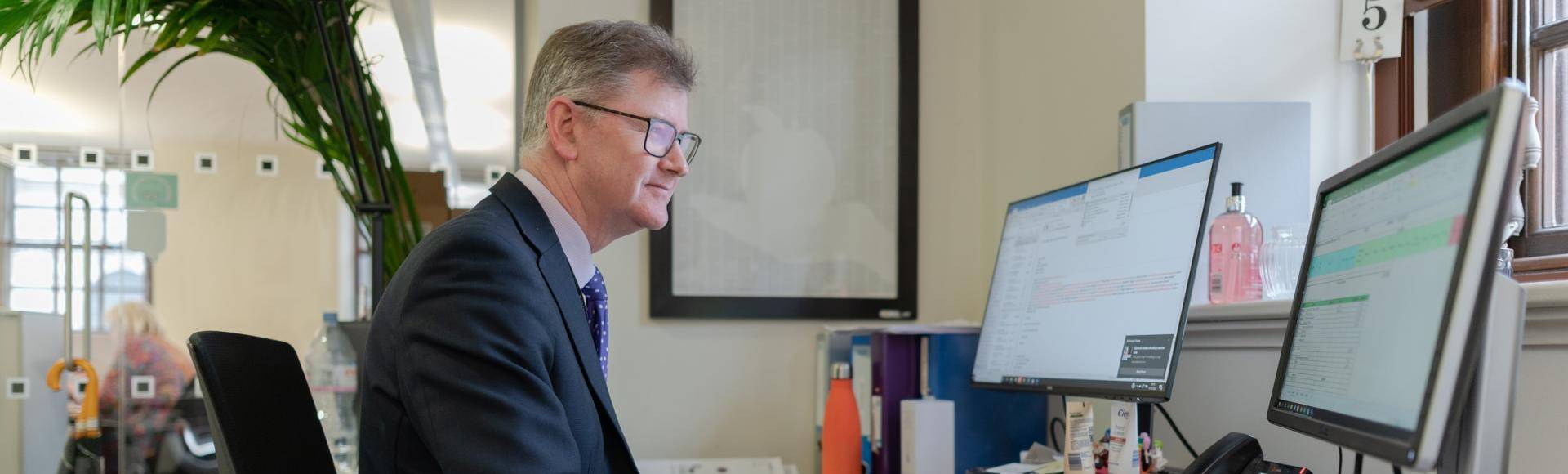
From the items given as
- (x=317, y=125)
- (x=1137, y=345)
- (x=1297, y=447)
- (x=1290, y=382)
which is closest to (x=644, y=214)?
(x=1137, y=345)

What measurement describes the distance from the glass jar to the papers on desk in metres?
1.20

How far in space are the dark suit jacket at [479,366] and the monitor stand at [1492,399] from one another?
0.76 m

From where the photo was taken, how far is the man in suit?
1.04 metres

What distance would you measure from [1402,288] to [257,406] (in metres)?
1.03

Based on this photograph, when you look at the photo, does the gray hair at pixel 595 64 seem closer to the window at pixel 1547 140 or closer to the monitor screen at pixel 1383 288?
the monitor screen at pixel 1383 288

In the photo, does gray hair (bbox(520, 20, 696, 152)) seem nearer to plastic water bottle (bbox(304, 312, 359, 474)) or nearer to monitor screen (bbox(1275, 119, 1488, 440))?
monitor screen (bbox(1275, 119, 1488, 440))

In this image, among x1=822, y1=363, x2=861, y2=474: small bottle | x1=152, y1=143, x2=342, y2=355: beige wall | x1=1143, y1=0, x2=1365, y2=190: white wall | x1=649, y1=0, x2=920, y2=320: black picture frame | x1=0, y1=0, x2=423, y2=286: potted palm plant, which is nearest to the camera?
x1=1143, y1=0, x2=1365, y2=190: white wall

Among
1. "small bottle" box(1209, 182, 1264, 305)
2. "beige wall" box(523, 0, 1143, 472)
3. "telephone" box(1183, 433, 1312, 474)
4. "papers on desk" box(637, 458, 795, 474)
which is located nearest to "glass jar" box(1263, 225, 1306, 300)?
"small bottle" box(1209, 182, 1264, 305)

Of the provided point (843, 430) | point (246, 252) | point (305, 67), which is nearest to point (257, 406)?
point (843, 430)

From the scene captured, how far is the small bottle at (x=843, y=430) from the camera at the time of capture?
219 centimetres

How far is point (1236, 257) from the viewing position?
5.58 feet

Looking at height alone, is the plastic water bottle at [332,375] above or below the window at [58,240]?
below

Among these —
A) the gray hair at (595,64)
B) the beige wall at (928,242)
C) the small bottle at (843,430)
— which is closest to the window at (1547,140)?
the beige wall at (928,242)

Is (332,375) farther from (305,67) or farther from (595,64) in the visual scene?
(595,64)
